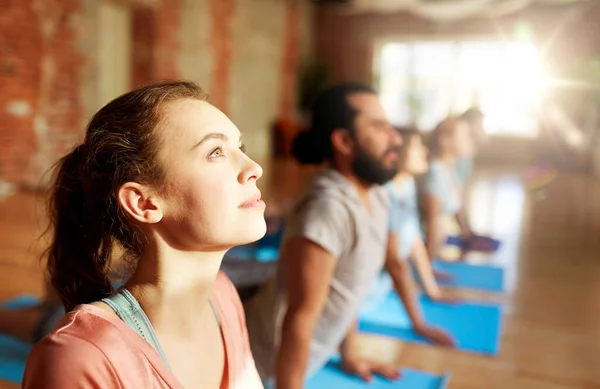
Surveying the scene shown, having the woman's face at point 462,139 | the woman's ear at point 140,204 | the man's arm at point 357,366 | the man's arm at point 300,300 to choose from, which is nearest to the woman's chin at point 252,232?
the woman's ear at point 140,204

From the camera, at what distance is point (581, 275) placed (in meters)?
3.22

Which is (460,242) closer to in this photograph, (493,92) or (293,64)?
(493,92)

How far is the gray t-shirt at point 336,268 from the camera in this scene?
127cm

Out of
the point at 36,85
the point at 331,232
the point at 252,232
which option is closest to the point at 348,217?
the point at 331,232

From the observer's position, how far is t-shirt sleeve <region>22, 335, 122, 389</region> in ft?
1.96

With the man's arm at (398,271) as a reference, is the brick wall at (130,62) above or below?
above

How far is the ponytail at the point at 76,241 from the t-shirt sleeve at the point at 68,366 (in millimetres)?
182

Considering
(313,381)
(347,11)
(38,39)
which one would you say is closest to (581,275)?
(313,381)

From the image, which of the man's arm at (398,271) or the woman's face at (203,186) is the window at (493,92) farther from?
the woman's face at (203,186)

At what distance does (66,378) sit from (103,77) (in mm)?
5532

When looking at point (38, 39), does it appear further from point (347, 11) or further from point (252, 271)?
point (347, 11)

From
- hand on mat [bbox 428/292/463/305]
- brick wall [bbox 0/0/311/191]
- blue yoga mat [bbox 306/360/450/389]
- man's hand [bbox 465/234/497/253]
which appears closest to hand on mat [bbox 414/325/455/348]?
blue yoga mat [bbox 306/360/450/389]

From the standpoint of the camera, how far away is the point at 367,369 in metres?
1.75

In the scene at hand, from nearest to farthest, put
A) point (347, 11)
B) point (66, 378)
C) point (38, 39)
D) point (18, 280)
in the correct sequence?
point (66, 378), point (18, 280), point (38, 39), point (347, 11)
